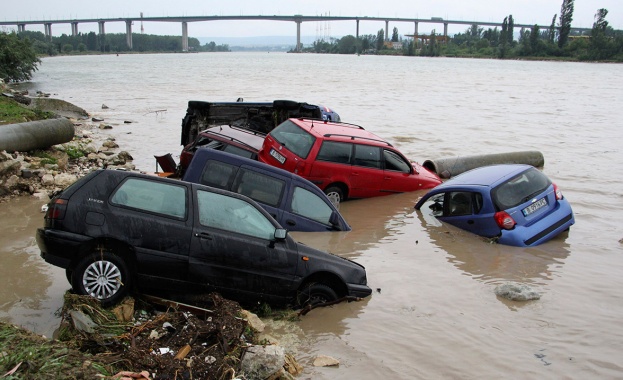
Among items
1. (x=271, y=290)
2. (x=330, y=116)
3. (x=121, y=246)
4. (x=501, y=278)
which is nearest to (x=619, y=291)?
(x=501, y=278)

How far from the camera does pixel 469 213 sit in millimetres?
11484

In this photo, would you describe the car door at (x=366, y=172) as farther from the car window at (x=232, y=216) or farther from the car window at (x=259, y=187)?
the car window at (x=232, y=216)

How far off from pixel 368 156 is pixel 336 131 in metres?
0.87

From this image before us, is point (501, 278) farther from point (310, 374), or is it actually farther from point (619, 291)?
point (310, 374)

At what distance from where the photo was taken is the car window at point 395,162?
1380 centimetres

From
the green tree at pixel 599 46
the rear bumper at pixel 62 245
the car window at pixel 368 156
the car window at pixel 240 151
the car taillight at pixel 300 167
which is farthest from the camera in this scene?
the green tree at pixel 599 46

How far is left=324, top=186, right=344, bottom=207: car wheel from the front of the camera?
13.1 m

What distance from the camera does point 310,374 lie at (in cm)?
600

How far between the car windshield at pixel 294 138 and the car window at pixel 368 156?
1.09 meters

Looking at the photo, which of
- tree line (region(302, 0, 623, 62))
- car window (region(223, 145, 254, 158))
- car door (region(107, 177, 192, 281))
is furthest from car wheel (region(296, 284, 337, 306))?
tree line (region(302, 0, 623, 62))

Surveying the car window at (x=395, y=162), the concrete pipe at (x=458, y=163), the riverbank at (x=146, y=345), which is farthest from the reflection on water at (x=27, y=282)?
the concrete pipe at (x=458, y=163)

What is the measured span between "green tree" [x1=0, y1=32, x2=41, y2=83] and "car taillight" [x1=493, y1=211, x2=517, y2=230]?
148 feet

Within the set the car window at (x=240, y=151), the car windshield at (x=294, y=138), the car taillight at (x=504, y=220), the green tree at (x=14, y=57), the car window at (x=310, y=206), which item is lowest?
the car taillight at (x=504, y=220)

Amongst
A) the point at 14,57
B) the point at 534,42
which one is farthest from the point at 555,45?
the point at 14,57
